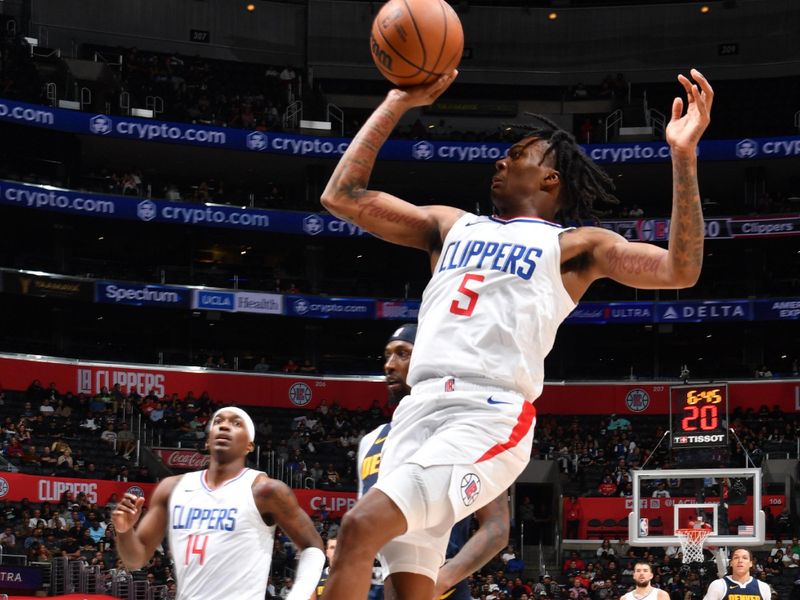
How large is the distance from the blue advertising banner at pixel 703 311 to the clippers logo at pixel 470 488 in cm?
3177

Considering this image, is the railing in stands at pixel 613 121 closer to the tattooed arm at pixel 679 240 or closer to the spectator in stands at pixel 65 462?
the spectator in stands at pixel 65 462

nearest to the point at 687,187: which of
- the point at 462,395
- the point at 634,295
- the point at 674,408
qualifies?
the point at 462,395

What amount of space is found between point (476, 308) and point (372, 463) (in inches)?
76.9

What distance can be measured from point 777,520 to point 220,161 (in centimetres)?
1929

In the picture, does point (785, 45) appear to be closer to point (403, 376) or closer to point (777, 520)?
point (777, 520)

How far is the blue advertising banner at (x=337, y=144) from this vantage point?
34438 mm

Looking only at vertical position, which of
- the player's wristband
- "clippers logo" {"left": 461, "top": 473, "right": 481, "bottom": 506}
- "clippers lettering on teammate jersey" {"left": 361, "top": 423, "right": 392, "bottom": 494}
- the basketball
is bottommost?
the player's wristband

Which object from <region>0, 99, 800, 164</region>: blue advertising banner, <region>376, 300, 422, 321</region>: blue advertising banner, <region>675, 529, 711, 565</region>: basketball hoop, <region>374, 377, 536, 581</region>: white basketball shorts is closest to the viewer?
<region>374, 377, 536, 581</region>: white basketball shorts

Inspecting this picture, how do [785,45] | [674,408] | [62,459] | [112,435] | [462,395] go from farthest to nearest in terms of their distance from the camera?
[785,45]
[112,435]
[62,459]
[674,408]
[462,395]

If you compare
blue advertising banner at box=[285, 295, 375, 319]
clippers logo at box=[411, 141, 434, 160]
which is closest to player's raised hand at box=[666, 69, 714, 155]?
blue advertising banner at box=[285, 295, 375, 319]

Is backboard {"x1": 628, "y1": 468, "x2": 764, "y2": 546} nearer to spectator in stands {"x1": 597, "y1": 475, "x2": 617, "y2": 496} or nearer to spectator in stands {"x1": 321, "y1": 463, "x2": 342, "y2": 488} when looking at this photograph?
spectator in stands {"x1": 597, "y1": 475, "x2": 617, "y2": 496}

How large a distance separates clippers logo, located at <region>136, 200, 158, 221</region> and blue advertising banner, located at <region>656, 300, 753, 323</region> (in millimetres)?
14332

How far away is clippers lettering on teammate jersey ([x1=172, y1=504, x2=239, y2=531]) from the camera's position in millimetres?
6695

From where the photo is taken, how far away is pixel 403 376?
6164mm
